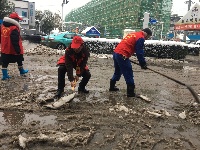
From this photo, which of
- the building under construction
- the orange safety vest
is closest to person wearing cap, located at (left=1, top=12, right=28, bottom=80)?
the orange safety vest

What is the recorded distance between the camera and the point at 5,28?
667 centimetres

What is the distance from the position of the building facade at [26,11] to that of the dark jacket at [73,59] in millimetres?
40700

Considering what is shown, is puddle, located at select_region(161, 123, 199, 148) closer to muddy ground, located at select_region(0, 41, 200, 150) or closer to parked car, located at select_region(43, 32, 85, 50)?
muddy ground, located at select_region(0, 41, 200, 150)

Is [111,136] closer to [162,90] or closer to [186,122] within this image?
[186,122]

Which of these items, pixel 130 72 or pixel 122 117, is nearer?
pixel 122 117

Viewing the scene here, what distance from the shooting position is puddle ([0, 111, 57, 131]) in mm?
3738

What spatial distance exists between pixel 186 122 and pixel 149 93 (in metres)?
2.07

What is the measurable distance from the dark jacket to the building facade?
134ft

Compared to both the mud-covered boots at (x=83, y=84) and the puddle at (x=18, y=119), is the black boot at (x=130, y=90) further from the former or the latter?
the puddle at (x=18, y=119)

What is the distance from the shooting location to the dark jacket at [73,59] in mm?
5000

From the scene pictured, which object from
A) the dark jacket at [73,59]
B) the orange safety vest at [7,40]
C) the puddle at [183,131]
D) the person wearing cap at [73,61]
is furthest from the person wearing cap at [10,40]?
the puddle at [183,131]

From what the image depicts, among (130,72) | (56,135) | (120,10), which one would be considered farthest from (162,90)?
(120,10)

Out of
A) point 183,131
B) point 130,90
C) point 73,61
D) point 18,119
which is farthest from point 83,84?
point 183,131

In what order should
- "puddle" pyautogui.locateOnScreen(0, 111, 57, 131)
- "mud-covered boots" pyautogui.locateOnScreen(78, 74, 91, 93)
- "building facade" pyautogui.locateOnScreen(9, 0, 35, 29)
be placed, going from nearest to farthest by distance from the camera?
"puddle" pyautogui.locateOnScreen(0, 111, 57, 131)
"mud-covered boots" pyautogui.locateOnScreen(78, 74, 91, 93)
"building facade" pyautogui.locateOnScreen(9, 0, 35, 29)
